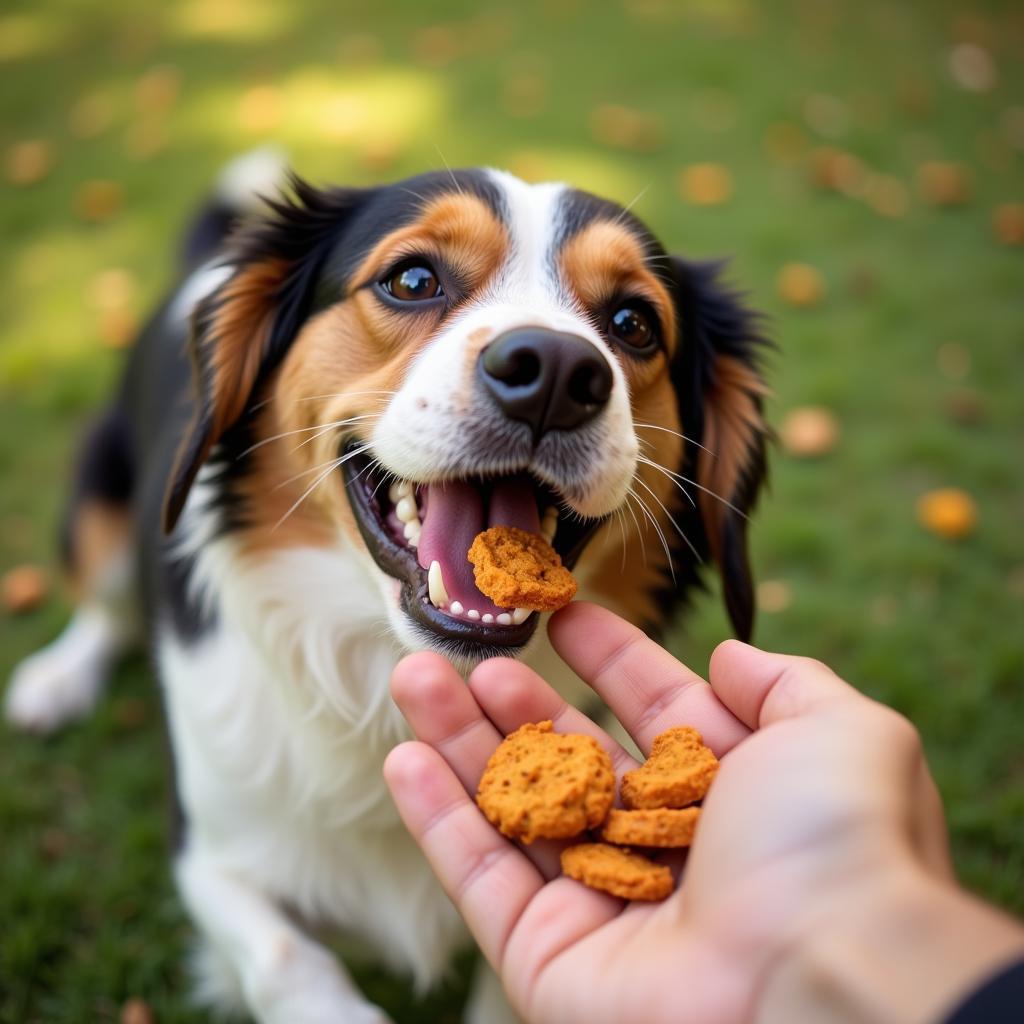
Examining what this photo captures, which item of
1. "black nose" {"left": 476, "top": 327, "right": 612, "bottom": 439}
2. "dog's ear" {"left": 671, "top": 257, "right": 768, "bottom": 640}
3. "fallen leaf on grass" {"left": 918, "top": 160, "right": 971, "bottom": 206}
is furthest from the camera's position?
"fallen leaf on grass" {"left": 918, "top": 160, "right": 971, "bottom": 206}

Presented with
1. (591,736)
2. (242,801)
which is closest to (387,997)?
(242,801)

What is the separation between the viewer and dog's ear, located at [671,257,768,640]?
93.2 inches

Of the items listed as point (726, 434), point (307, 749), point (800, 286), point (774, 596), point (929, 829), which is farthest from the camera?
point (800, 286)

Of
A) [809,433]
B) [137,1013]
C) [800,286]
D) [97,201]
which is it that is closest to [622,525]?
[137,1013]

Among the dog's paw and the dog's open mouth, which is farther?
the dog's paw

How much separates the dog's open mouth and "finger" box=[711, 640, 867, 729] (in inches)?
15.8

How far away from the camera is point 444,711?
5.86ft

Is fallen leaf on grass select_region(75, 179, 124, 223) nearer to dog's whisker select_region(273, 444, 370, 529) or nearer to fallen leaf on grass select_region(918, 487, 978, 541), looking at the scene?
dog's whisker select_region(273, 444, 370, 529)

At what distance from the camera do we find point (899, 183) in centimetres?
639

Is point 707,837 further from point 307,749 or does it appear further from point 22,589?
point 22,589

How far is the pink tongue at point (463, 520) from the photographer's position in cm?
187

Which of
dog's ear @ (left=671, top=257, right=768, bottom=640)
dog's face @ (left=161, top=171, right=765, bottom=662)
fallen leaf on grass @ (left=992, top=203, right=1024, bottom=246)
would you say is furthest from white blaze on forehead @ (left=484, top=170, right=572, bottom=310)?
fallen leaf on grass @ (left=992, top=203, right=1024, bottom=246)

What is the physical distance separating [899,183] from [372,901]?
237 inches

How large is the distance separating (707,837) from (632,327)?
124cm
